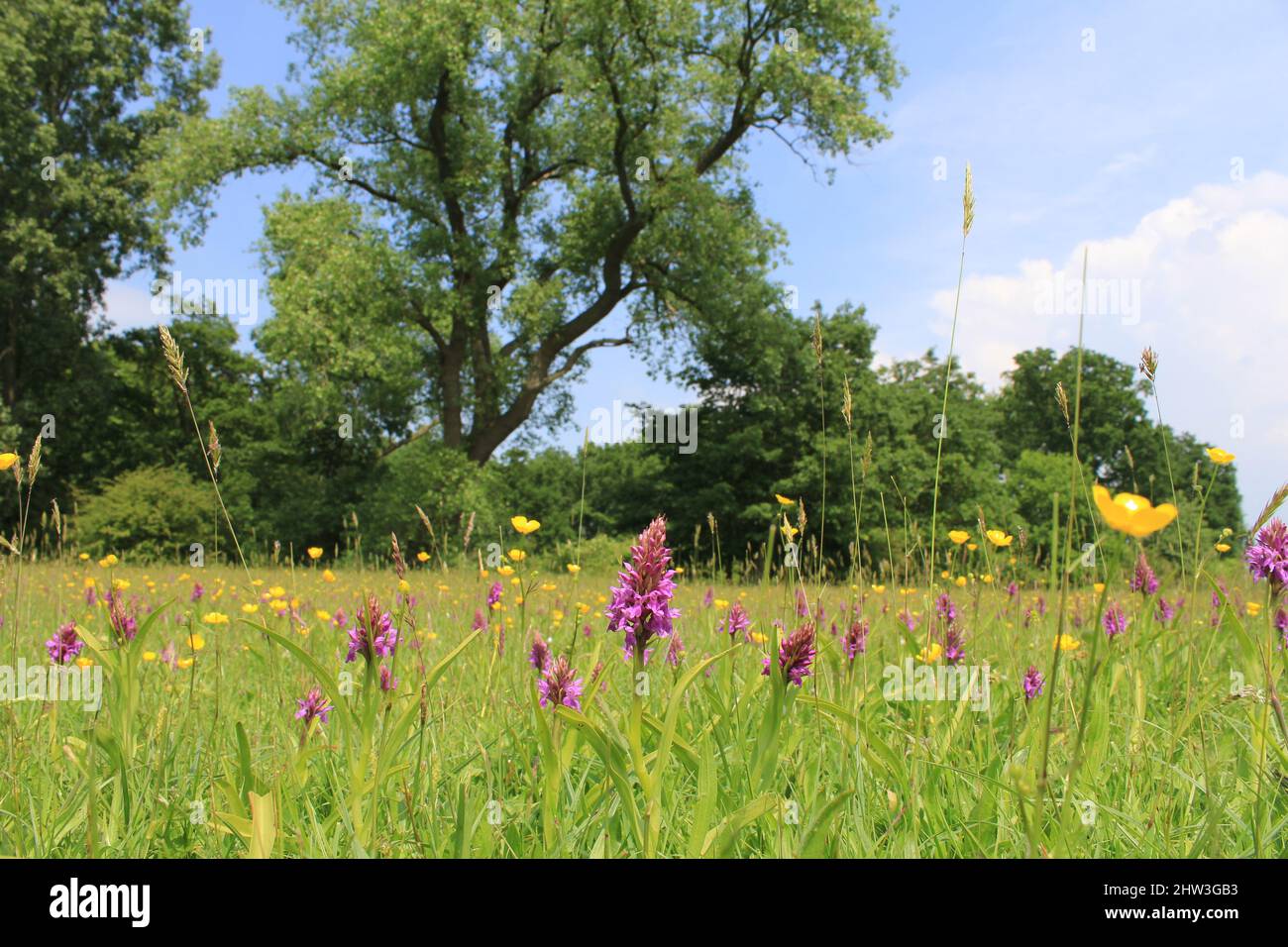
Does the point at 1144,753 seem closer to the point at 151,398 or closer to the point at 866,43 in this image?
the point at 866,43

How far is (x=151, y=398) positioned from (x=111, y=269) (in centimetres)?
655

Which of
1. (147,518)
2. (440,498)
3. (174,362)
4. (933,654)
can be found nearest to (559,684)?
(174,362)

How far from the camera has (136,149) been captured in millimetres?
20797

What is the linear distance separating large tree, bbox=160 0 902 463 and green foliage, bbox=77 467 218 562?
4.41m

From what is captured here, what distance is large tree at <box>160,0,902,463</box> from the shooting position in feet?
52.5

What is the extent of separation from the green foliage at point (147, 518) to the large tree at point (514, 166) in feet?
14.5

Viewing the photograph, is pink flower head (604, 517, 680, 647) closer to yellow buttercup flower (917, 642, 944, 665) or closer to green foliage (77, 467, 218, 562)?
yellow buttercup flower (917, 642, 944, 665)

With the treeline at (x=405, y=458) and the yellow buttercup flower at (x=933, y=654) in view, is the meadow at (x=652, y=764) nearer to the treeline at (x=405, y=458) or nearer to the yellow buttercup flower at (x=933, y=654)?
the yellow buttercup flower at (x=933, y=654)

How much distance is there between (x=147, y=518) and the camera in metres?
17.5

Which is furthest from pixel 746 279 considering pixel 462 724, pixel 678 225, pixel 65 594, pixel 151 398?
pixel 151 398

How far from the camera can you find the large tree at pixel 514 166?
52.5 feet

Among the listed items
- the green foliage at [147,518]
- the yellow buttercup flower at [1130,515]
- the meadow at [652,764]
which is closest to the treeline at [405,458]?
the green foliage at [147,518]

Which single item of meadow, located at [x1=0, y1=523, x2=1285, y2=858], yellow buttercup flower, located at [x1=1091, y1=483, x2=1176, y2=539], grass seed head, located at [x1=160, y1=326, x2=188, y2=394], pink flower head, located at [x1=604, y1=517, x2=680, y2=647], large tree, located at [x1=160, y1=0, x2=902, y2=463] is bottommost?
meadow, located at [x1=0, y1=523, x2=1285, y2=858]

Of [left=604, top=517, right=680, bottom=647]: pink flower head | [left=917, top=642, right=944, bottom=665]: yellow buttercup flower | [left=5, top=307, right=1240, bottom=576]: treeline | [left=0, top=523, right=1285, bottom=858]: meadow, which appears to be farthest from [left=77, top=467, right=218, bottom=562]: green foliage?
[left=604, top=517, right=680, bottom=647]: pink flower head
